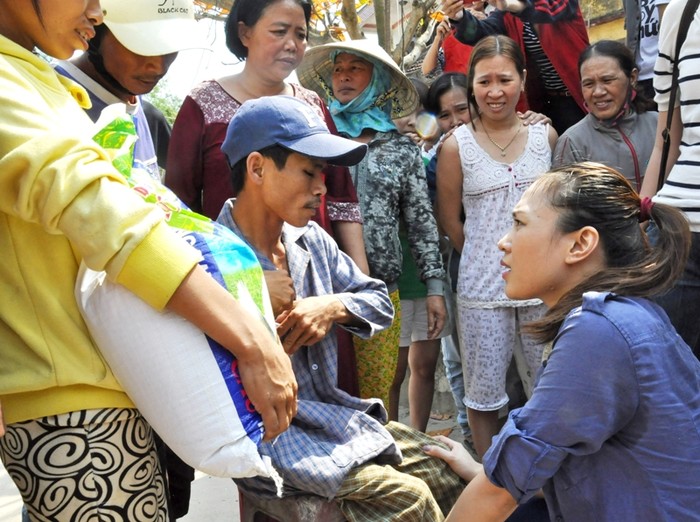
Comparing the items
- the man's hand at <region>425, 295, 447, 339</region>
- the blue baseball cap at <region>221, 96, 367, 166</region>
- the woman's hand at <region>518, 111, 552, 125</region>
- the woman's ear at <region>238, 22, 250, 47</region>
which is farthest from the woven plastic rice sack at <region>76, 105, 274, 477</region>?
the woman's hand at <region>518, 111, 552, 125</region>

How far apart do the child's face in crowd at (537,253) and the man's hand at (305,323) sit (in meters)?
0.51

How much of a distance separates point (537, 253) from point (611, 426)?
0.49 metres

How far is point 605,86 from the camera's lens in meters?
3.58

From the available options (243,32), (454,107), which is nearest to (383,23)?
(454,107)

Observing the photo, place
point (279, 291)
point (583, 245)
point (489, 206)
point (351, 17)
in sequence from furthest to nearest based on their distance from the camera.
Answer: point (351, 17) < point (489, 206) < point (279, 291) < point (583, 245)

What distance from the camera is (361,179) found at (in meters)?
3.55

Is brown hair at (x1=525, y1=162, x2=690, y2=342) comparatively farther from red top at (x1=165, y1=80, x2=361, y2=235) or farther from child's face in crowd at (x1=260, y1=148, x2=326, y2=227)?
red top at (x1=165, y1=80, x2=361, y2=235)

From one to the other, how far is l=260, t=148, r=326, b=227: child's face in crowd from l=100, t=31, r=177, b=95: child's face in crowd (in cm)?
45

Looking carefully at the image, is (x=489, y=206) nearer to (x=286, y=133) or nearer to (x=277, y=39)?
(x=277, y=39)

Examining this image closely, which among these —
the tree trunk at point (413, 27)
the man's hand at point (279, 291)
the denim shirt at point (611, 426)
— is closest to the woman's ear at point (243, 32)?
the man's hand at point (279, 291)

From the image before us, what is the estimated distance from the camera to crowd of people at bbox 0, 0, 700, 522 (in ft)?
4.86

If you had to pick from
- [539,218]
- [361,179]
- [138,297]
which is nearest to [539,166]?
[361,179]

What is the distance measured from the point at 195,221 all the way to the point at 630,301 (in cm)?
95

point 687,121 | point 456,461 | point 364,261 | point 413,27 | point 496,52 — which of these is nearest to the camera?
point 456,461
